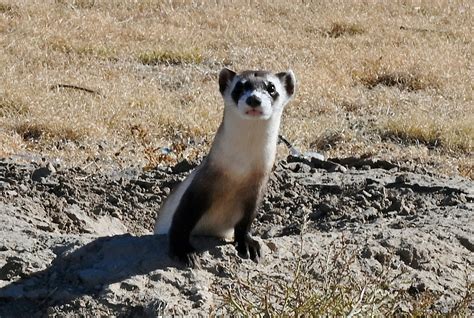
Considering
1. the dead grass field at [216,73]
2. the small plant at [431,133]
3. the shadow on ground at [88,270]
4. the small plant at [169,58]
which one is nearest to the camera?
the shadow on ground at [88,270]

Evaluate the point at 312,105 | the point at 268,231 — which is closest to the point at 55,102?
the point at 312,105

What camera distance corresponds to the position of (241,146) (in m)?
4.76

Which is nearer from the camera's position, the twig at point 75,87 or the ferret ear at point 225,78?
the ferret ear at point 225,78

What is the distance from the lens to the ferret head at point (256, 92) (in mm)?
4641

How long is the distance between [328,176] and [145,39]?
565cm

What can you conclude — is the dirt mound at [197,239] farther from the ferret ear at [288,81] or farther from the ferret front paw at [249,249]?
the ferret ear at [288,81]

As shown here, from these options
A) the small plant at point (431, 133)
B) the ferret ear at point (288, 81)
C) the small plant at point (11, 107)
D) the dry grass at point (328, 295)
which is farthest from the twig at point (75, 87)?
the dry grass at point (328, 295)

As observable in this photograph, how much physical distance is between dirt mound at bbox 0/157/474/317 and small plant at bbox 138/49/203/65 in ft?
13.6

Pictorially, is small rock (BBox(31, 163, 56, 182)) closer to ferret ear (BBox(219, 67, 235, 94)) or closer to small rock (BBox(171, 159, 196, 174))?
small rock (BBox(171, 159, 196, 174))

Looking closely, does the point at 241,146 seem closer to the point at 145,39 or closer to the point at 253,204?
the point at 253,204

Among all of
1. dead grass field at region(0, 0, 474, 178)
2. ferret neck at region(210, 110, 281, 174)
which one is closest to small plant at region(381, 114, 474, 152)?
dead grass field at region(0, 0, 474, 178)

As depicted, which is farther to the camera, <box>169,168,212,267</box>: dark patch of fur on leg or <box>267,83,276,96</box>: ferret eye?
<box>267,83,276,96</box>: ferret eye

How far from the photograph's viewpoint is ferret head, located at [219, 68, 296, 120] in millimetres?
4641

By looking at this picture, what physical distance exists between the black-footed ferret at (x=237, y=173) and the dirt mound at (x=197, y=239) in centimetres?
12
